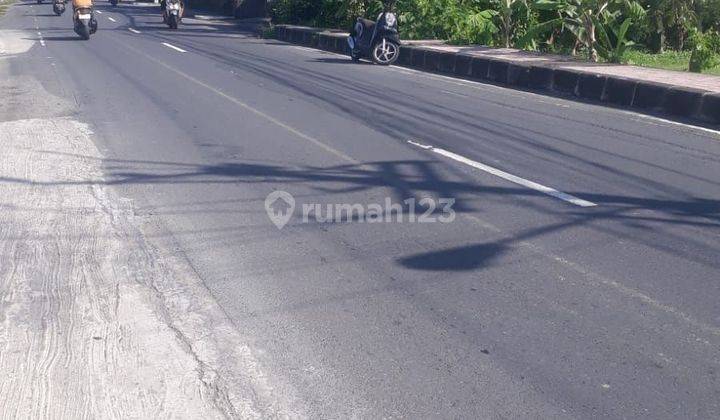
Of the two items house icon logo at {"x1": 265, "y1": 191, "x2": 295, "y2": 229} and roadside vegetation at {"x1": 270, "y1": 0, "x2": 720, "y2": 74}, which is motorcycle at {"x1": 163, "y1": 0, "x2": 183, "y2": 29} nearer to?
roadside vegetation at {"x1": 270, "y1": 0, "x2": 720, "y2": 74}

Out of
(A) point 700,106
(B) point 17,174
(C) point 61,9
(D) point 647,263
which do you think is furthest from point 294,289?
(C) point 61,9

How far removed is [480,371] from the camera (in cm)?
477

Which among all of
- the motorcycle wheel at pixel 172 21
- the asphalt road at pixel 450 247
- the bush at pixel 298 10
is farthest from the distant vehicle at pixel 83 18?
the asphalt road at pixel 450 247

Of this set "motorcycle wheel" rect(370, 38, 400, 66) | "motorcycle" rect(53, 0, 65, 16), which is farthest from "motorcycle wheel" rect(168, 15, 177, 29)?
"motorcycle wheel" rect(370, 38, 400, 66)

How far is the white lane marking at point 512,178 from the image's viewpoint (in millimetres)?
8086

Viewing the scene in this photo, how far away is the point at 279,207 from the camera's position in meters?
7.96

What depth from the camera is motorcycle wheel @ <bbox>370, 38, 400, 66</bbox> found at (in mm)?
21159

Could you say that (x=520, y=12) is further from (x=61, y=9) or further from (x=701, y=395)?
(x=61, y=9)

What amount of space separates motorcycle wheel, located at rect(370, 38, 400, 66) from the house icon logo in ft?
43.4

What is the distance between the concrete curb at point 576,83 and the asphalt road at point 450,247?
2.42 feet

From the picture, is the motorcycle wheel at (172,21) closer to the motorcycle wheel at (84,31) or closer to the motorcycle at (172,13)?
the motorcycle at (172,13)

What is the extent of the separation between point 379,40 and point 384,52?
298mm

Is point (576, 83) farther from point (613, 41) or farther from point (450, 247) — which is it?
point (450, 247)

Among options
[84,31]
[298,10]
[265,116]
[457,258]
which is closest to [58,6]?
[298,10]
